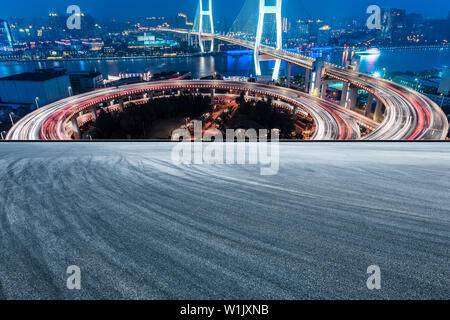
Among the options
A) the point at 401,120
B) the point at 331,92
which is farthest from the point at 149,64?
the point at 401,120

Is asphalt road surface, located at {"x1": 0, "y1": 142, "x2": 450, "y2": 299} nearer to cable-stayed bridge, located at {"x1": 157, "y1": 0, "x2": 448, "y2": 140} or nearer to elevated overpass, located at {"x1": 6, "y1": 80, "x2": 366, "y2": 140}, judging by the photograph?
cable-stayed bridge, located at {"x1": 157, "y1": 0, "x2": 448, "y2": 140}

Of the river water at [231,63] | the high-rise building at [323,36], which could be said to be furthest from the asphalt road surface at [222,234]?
the high-rise building at [323,36]

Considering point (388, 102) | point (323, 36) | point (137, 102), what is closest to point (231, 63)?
point (323, 36)

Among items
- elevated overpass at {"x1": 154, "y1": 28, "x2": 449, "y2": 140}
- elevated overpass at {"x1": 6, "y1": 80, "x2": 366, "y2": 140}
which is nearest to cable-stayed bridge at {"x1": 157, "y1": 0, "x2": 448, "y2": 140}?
elevated overpass at {"x1": 154, "y1": 28, "x2": 449, "y2": 140}

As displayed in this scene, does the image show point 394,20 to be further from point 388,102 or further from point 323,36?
point 323,36

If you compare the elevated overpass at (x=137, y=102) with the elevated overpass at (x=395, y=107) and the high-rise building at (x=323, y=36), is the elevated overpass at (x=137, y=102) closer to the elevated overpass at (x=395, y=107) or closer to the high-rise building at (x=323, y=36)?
the elevated overpass at (x=395, y=107)
